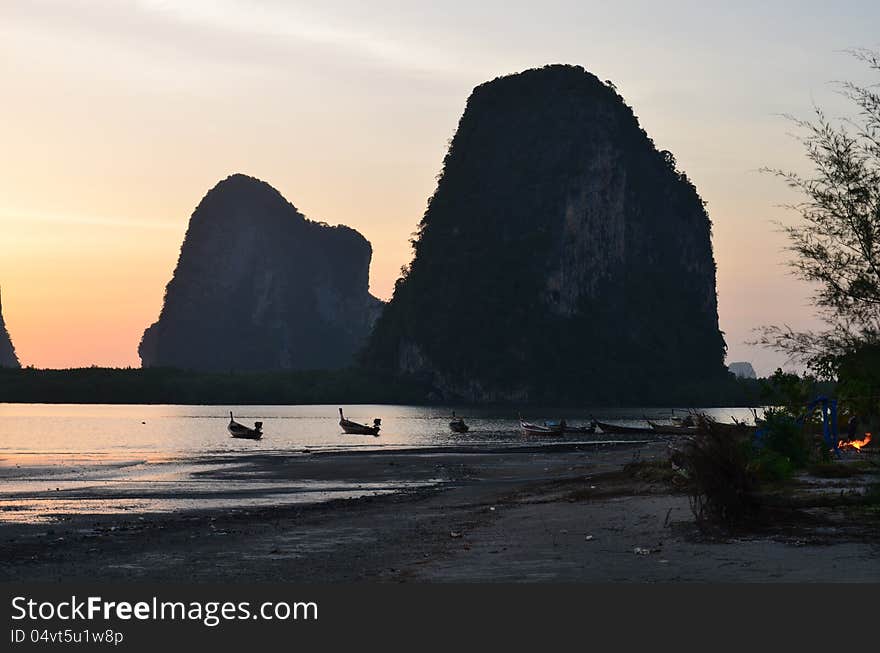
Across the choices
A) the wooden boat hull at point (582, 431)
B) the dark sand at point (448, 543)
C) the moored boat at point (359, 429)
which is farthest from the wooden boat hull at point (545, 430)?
the dark sand at point (448, 543)

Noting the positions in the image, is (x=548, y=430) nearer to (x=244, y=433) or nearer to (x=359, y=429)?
(x=359, y=429)

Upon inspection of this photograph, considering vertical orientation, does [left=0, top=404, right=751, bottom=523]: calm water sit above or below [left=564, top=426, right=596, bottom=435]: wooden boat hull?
below

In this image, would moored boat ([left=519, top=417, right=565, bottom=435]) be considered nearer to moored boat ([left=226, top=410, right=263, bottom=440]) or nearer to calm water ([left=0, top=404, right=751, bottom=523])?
calm water ([left=0, top=404, right=751, bottom=523])

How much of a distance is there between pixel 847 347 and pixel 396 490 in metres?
19.8

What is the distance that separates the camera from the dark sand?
46.9 ft

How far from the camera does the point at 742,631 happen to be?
10.7 metres

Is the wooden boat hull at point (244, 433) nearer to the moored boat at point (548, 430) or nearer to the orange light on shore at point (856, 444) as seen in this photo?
the moored boat at point (548, 430)

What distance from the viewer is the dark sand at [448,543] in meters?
14.3

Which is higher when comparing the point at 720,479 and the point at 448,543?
the point at 720,479

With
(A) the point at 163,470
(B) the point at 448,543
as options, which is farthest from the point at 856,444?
(A) the point at 163,470

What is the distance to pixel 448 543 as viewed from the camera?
1867 centimetres

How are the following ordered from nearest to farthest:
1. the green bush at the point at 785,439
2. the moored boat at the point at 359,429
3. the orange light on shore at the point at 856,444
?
the green bush at the point at 785,439 < the orange light on shore at the point at 856,444 < the moored boat at the point at 359,429
